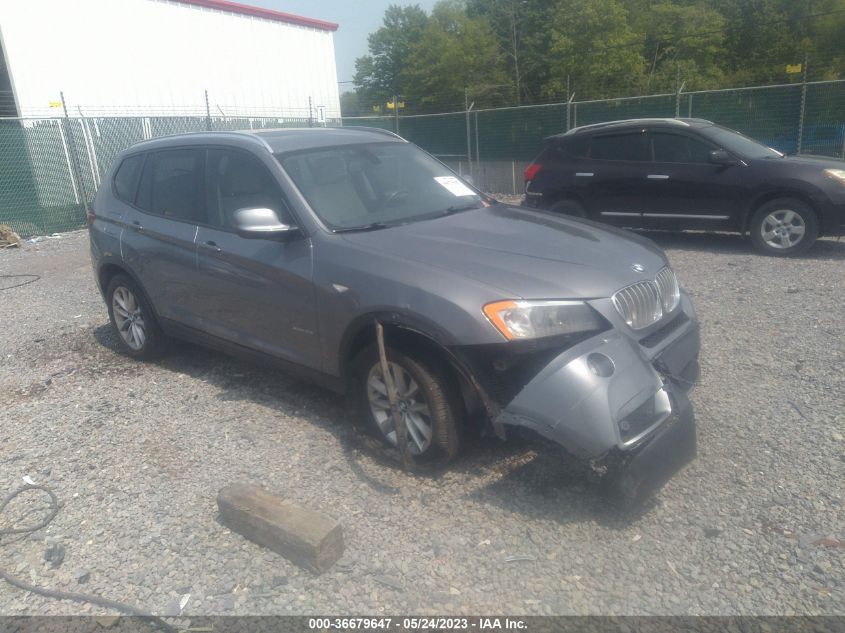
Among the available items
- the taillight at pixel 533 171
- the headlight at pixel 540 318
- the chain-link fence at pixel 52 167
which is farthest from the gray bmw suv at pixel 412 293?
the chain-link fence at pixel 52 167

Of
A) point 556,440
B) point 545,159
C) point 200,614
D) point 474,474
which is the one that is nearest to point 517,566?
point 556,440

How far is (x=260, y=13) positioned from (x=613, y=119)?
42.5 feet

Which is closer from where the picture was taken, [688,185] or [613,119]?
[688,185]

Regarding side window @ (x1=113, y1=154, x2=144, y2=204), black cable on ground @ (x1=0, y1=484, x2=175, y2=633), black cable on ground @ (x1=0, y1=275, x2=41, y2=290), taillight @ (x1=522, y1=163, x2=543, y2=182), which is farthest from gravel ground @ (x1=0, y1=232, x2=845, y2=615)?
taillight @ (x1=522, y1=163, x2=543, y2=182)

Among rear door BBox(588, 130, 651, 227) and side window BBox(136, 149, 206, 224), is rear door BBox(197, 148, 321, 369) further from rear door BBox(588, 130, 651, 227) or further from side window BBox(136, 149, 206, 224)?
rear door BBox(588, 130, 651, 227)

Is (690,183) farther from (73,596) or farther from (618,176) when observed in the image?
(73,596)

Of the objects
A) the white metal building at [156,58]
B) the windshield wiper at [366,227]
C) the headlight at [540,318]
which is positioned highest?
the white metal building at [156,58]

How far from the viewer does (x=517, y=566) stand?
3018mm

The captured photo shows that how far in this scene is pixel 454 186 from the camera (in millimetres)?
5062

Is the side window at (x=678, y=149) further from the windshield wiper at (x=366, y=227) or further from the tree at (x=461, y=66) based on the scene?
the tree at (x=461, y=66)

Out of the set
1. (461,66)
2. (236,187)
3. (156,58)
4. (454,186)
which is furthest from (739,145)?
(461,66)

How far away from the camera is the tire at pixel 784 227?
827 cm

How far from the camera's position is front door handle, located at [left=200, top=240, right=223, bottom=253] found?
4.71 meters

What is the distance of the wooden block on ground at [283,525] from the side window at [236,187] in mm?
1686
